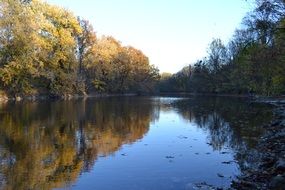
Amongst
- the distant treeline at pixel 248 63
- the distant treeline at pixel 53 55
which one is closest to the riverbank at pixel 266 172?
the distant treeline at pixel 248 63

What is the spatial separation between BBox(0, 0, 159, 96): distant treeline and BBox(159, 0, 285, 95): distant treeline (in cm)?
2698

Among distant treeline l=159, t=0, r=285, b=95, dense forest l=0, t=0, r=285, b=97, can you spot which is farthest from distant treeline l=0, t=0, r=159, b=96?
distant treeline l=159, t=0, r=285, b=95

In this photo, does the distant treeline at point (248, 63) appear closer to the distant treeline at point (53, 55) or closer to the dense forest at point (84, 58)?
the dense forest at point (84, 58)

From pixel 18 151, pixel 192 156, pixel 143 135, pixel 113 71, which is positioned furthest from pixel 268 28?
pixel 113 71

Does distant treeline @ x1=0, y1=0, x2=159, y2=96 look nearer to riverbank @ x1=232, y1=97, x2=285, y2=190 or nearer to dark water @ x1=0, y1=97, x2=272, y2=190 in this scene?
dark water @ x1=0, y1=97, x2=272, y2=190

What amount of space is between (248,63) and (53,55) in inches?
1760

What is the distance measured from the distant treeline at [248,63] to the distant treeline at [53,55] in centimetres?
2698

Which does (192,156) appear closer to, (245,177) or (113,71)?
(245,177)

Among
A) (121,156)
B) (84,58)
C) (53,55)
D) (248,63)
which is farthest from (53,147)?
(84,58)

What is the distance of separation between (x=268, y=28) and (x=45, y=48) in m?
53.4

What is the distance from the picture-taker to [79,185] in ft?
40.9

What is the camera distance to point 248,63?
3566cm

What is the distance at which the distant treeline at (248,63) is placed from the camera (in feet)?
62.7

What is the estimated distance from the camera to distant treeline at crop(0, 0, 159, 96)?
2346 inches
